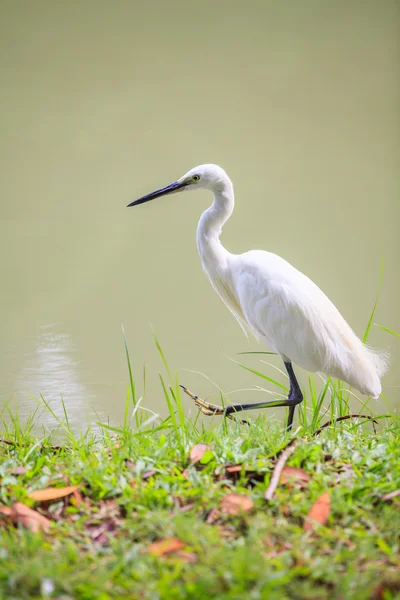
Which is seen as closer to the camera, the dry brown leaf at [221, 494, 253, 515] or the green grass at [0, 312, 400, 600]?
the green grass at [0, 312, 400, 600]

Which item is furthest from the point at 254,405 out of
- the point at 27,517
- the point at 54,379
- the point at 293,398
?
the point at 54,379

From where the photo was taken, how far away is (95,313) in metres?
3.67

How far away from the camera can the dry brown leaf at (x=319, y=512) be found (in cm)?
100

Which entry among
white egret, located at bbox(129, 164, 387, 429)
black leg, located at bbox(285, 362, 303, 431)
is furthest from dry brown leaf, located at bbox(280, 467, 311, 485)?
black leg, located at bbox(285, 362, 303, 431)

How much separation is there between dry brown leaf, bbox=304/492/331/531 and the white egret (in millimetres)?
811

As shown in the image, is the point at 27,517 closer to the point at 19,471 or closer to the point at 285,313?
the point at 19,471

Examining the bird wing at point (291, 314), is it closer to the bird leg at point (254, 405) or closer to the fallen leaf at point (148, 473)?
the bird leg at point (254, 405)

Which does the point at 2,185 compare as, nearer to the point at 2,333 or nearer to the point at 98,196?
the point at 98,196

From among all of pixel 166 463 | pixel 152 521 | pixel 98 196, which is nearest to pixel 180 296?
pixel 98 196

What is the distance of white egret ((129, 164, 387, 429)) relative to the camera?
1.97 m

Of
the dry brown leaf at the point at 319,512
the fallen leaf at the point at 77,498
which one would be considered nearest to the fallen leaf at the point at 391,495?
the dry brown leaf at the point at 319,512

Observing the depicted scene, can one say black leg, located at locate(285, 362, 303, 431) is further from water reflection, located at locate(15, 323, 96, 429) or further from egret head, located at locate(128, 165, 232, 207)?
water reflection, located at locate(15, 323, 96, 429)

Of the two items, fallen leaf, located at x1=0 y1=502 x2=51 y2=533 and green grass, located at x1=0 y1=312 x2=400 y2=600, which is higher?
fallen leaf, located at x1=0 y1=502 x2=51 y2=533

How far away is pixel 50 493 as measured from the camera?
1114mm
